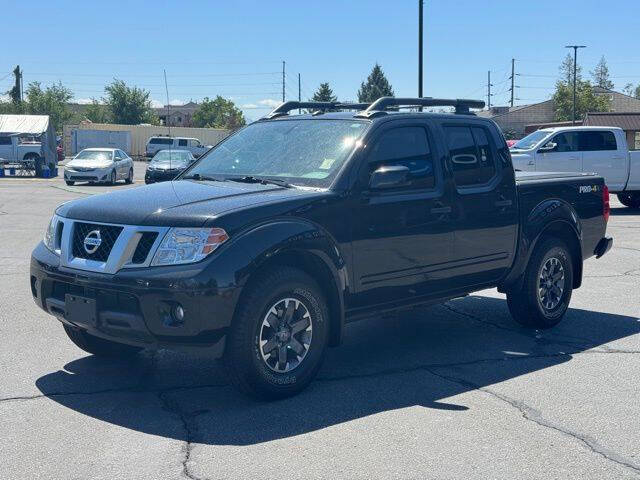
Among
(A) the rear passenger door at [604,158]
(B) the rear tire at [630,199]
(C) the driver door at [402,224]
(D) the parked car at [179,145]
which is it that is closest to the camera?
(C) the driver door at [402,224]

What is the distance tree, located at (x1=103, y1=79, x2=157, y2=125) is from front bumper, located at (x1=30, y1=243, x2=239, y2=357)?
9129cm

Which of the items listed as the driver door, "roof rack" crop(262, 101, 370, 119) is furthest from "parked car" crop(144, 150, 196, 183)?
the driver door

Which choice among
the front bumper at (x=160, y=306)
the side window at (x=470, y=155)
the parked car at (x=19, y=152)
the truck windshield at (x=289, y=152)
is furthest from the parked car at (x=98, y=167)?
the front bumper at (x=160, y=306)

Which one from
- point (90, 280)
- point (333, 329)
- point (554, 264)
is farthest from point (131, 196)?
point (554, 264)

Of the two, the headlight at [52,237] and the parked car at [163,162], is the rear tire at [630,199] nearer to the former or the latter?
the parked car at [163,162]

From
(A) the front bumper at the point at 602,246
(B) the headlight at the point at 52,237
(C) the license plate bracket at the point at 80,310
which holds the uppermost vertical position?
(B) the headlight at the point at 52,237

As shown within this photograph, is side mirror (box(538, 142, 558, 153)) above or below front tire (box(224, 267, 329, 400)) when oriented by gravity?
above

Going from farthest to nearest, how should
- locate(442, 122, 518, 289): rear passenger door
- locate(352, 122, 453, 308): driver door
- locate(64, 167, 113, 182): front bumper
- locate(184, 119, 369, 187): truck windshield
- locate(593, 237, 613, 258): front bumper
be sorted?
locate(64, 167, 113, 182): front bumper
locate(593, 237, 613, 258): front bumper
locate(442, 122, 518, 289): rear passenger door
locate(184, 119, 369, 187): truck windshield
locate(352, 122, 453, 308): driver door

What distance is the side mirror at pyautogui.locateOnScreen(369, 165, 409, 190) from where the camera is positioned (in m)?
6.09

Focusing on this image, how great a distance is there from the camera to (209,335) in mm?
5145

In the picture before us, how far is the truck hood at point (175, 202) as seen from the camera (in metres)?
5.27

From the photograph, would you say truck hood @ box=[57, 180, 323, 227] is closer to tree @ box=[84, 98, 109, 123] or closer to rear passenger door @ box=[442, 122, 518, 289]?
rear passenger door @ box=[442, 122, 518, 289]

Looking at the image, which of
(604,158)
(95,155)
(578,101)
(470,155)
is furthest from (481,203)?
(578,101)

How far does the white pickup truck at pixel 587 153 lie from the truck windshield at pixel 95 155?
17382 millimetres
